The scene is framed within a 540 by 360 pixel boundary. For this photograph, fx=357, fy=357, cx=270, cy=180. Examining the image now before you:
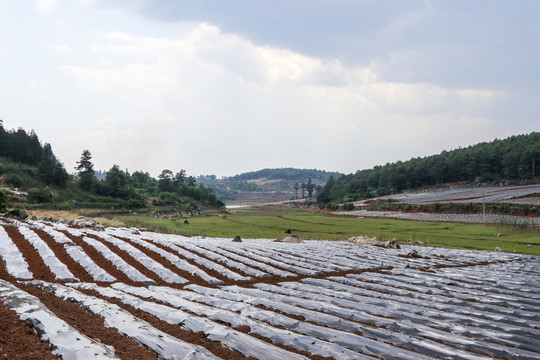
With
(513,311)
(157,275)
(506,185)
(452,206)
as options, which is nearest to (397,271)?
(513,311)

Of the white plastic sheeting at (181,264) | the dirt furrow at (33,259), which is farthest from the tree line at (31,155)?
the white plastic sheeting at (181,264)

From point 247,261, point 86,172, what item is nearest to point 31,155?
point 86,172

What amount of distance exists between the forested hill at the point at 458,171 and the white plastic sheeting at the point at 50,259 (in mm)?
89105

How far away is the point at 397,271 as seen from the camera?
1617 cm

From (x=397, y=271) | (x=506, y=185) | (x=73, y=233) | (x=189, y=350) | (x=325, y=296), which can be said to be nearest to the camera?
(x=189, y=350)

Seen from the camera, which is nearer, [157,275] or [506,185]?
[157,275]

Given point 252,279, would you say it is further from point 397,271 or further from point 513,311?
point 513,311

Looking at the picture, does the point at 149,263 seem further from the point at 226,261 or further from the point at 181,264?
the point at 226,261

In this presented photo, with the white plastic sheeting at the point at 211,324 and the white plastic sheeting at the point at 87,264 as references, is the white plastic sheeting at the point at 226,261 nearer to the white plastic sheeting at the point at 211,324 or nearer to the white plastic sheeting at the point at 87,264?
the white plastic sheeting at the point at 87,264

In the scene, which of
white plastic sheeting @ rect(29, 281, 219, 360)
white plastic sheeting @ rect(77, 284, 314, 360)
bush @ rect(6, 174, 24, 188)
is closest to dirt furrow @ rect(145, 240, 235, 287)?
white plastic sheeting @ rect(77, 284, 314, 360)

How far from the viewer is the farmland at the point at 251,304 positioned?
6547 mm

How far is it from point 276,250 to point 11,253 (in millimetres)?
12939

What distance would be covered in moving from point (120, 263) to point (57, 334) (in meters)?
8.81

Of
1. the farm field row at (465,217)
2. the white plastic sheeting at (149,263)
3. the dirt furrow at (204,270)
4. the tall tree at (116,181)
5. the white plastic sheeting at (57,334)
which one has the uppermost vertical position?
the tall tree at (116,181)
